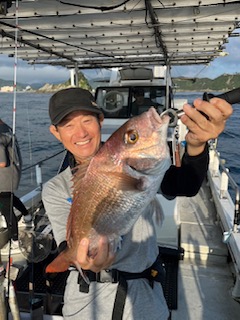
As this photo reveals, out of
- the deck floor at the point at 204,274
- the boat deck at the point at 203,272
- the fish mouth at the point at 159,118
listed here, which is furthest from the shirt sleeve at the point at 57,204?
the deck floor at the point at 204,274

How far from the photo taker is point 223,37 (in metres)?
6.21

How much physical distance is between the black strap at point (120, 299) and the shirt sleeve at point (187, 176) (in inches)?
A: 26.3

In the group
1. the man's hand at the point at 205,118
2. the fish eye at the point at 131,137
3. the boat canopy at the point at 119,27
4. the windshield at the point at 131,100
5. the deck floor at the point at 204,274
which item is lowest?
the deck floor at the point at 204,274

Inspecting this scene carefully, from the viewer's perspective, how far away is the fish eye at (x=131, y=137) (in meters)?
1.65

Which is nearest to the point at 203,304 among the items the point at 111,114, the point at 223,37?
the point at 223,37

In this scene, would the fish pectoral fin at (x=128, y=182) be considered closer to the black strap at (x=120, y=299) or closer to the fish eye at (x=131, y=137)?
the fish eye at (x=131, y=137)

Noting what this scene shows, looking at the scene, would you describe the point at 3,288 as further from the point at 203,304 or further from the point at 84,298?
the point at 203,304

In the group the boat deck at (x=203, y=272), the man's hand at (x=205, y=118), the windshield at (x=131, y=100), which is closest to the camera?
the man's hand at (x=205, y=118)

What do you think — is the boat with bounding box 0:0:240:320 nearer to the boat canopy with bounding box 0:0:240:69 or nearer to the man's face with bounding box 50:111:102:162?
the boat canopy with bounding box 0:0:240:69

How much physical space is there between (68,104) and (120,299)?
1302mm

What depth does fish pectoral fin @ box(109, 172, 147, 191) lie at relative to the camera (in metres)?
1.62

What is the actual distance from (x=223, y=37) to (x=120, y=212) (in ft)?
18.8

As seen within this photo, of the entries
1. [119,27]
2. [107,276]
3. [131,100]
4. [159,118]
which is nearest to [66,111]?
[159,118]

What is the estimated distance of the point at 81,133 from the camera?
201 centimetres
